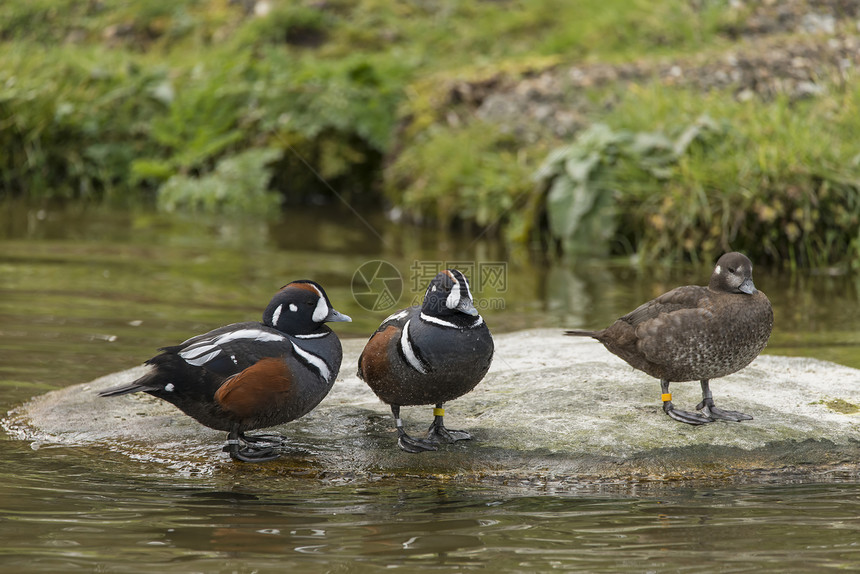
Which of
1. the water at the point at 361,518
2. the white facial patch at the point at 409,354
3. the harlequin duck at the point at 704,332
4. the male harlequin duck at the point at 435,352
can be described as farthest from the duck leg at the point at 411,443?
the harlequin duck at the point at 704,332

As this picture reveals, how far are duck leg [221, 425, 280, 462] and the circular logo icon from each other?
415cm

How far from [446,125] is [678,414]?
9507mm

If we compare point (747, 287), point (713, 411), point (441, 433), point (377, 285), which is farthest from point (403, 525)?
point (377, 285)

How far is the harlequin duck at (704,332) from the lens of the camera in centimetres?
493

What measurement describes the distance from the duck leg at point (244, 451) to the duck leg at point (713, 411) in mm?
2187

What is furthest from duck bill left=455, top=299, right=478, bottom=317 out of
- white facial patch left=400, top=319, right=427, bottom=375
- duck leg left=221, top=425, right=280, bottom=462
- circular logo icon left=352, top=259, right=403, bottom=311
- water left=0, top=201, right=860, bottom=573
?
circular logo icon left=352, top=259, right=403, bottom=311

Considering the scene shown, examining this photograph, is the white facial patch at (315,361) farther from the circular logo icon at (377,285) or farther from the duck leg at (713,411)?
the circular logo icon at (377,285)

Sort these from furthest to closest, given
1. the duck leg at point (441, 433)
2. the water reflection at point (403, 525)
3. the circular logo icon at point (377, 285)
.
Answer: the circular logo icon at point (377, 285)
the duck leg at point (441, 433)
the water reflection at point (403, 525)

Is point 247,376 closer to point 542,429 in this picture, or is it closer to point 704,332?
point 542,429

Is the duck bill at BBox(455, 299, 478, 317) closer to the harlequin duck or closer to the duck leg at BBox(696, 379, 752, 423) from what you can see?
the harlequin duck

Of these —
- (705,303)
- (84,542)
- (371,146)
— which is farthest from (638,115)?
→ (84,542)

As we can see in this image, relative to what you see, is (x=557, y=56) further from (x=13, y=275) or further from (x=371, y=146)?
(x=13, y=275)

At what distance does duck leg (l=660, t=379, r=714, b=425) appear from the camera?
5.08 meters

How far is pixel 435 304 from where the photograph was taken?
15.7 ft
